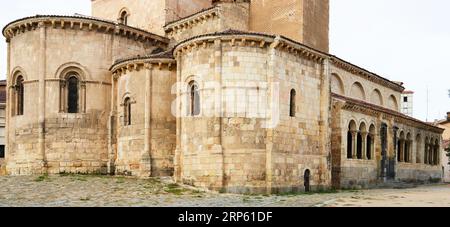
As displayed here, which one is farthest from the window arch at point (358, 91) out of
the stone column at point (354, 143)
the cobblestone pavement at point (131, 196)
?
the cobblestone pavement at point (131, 196)

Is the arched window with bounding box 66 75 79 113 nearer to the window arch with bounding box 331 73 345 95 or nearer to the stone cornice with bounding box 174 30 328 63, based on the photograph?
the stone cornice with bounding box 174 30 328 63

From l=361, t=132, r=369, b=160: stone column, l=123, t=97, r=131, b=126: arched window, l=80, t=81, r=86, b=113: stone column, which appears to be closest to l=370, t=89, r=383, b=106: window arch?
l=361, t=132, r=369, b=160: stone column

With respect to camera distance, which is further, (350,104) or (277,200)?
(350,104)

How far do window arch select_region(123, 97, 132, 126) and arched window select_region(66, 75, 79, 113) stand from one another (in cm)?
247

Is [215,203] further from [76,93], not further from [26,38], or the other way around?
[26,38]

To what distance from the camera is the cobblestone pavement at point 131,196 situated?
55.0 feet

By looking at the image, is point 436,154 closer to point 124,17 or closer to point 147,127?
point 147,127

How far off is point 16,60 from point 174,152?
962 cm

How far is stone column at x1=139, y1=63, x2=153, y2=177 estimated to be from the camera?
23531 mm

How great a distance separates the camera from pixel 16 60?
26406 mm

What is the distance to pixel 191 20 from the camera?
91.0ft
